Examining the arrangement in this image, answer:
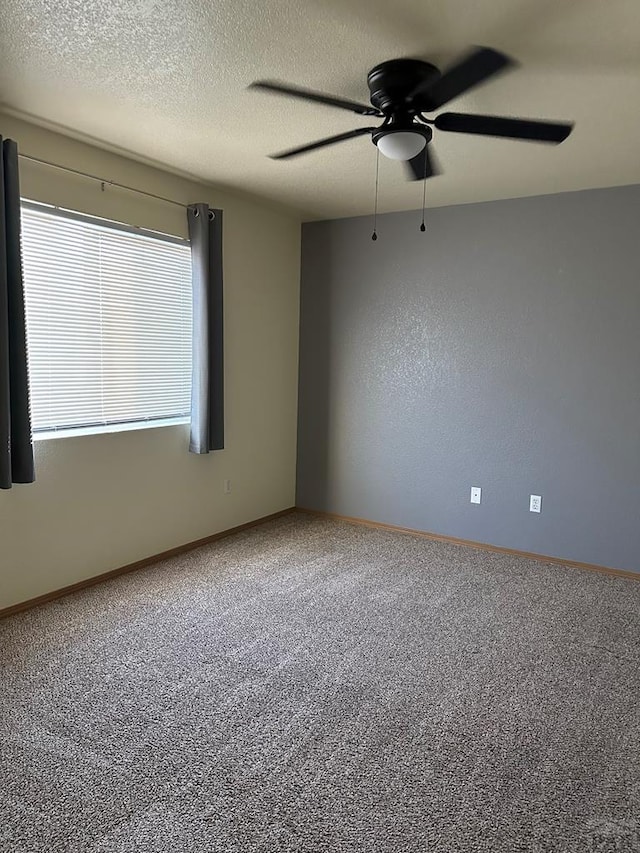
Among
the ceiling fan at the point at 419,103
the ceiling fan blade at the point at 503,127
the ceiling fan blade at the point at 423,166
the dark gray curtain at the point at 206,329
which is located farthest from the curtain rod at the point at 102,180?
the ceiling fan blade at the point at 503,127

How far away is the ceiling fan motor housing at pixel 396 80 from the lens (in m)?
2.29

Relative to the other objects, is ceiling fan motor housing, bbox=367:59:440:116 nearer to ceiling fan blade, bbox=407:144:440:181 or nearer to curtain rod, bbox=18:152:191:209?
ceiling fan blade, bbox=407:144:440:181

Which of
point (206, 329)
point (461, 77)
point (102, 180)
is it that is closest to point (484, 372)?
point (206, 329)

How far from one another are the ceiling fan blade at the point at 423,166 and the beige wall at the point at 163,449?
1.53m

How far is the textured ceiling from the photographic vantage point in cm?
200

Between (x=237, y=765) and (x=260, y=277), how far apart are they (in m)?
3.58

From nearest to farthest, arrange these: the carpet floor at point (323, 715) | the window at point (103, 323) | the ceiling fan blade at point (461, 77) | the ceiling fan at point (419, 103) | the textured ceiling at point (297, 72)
Result: the carpet floor at point (323, 715), the textured ceiling at point (297, 72), the ceiling fan blade at point (461, 77), the ceiling fan at point (419, 103), the window at point (103, 323)

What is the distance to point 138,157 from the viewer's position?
11.8ft

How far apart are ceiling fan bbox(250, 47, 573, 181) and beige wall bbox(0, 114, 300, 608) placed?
4.75ft

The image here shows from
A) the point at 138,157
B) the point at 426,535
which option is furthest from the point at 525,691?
the point at 138,157

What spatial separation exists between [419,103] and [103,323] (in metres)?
2.16

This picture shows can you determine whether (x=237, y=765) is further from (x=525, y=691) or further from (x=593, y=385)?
(x=593, y=385)

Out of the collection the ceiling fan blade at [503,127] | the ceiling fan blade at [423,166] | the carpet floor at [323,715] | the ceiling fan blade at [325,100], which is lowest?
the carpet floor at [323,715]

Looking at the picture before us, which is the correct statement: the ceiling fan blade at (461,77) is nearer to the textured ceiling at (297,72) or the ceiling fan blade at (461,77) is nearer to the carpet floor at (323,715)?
the textured ceiling at (297,72)
